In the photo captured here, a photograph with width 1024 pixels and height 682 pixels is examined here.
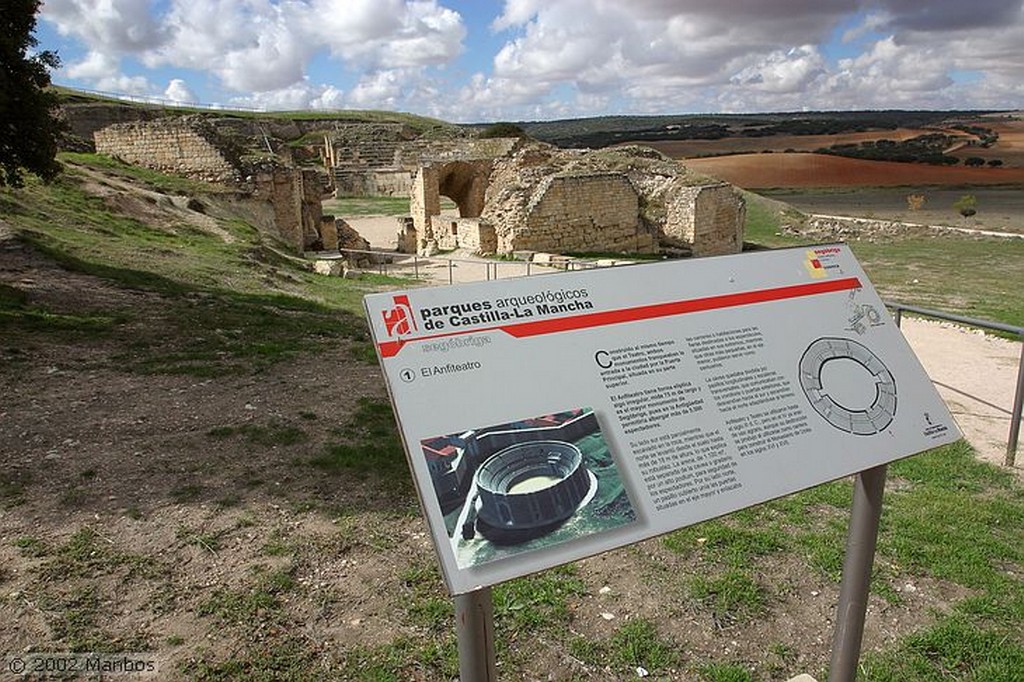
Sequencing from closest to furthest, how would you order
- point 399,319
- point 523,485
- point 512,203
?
1. point 523,485
2. point 399,319
3. point 512,203

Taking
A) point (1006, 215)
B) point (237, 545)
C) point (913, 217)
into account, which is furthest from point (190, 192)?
point (1006, 215)

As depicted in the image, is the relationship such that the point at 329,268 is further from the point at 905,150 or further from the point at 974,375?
the point at 905,150

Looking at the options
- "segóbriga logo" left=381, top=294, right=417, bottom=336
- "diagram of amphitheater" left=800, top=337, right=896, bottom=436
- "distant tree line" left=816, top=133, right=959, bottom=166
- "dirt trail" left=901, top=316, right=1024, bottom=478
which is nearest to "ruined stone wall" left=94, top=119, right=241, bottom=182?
"dirt trail" left=901, top=316, right=1024, bottom=478

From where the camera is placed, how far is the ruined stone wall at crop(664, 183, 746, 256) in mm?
19531

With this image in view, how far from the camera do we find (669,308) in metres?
2.30

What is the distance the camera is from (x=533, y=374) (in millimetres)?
1974

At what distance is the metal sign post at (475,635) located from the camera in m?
1.82

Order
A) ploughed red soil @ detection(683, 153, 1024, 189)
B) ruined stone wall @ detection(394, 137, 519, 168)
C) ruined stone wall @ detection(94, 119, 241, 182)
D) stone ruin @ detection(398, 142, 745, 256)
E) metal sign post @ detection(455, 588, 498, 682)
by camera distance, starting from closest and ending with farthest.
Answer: metal sign post @ detection(455, 588, 498, 682), stone ruin @ detection(398, 142, 745, 256), ruined stone wall @ detection(94, 119, 241, 182), ruined stone wall @ detection(394, 137, 519, 168), ploughed red soil @ detection(683, 153, 1024, 189)

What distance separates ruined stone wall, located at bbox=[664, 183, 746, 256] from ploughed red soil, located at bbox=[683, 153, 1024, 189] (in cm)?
2915

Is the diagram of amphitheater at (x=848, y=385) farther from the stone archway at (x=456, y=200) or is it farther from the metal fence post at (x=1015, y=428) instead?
the stone archway at (x=456, y=200)

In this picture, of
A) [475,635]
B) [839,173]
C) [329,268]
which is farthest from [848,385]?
[839,173]

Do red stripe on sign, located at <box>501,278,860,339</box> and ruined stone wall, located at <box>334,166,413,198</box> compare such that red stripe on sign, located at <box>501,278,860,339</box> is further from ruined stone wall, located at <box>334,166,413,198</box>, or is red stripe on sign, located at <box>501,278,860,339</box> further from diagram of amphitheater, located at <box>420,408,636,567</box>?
ruined stone wall, located at <box>334,166,413,198</box>

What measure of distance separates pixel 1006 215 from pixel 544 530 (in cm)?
3962

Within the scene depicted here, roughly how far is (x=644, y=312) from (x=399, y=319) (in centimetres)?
84
